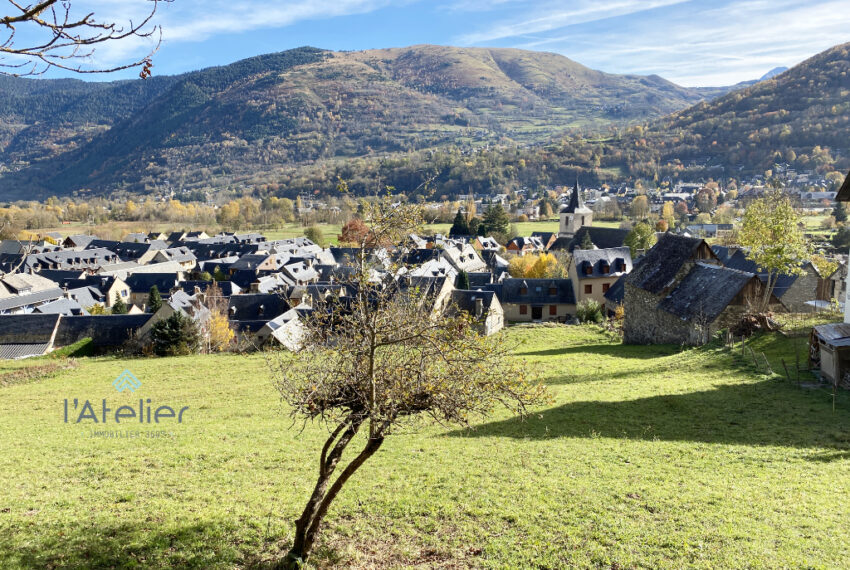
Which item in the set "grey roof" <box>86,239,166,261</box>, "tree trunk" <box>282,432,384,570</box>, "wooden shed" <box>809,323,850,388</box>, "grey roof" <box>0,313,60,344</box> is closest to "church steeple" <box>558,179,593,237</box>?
"grey roof" <box>86,239,166,261</box>

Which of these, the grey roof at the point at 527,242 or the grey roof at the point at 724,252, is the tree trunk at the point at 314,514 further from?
the grey roof at the point at 527,242

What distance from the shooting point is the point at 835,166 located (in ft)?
568

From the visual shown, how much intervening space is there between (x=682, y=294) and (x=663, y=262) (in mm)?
4146

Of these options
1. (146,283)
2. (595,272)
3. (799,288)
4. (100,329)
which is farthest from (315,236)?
(799,288)

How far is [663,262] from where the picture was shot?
36438 millimetres

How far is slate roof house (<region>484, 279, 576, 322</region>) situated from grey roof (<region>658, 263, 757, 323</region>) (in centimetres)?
2234

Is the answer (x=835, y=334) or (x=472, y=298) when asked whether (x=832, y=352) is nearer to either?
(x=835, y=334)

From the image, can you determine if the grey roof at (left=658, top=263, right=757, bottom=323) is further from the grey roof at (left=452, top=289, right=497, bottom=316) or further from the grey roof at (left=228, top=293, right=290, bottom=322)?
the grey roof at (left=228, top=293, right=290, bottom=322)

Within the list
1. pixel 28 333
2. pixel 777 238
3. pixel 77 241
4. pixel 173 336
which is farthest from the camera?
pixel 77 241

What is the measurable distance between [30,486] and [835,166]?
21970 cm

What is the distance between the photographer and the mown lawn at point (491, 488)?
29.0ft

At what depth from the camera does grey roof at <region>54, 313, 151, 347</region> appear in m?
45.2

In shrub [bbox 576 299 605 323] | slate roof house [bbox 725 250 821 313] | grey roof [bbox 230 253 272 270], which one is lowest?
shrub [bbox 576 299 605 323]

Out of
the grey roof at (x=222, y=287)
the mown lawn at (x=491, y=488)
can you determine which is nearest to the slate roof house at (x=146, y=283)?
the grey roof at (x=222, y=287)
